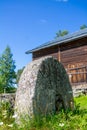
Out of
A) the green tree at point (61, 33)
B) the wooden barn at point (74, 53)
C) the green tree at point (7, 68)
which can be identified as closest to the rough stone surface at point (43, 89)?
the wooden barn at point (74, 53)

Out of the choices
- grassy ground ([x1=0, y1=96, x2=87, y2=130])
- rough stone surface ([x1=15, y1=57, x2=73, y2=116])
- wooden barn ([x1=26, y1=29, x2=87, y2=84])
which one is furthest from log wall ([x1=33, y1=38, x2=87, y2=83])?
grassy ground ([x1=0, y1=96, x2=87, y2=130])

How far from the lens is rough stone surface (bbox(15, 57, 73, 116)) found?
5809 millimetres

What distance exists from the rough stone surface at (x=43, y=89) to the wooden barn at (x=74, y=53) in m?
15.8

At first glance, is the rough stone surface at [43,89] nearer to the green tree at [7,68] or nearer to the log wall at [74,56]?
the log wall at [74,56]

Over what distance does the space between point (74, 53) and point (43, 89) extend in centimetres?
1871

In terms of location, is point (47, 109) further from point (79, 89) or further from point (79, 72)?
point (79, 72)

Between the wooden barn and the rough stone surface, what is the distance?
15764 millimetres

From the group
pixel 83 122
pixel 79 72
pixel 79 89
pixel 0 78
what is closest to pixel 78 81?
pixel 79 72

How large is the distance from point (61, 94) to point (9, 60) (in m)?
51.4

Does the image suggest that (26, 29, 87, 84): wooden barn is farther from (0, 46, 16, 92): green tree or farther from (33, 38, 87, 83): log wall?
(0, 46, 16, 92): green tree

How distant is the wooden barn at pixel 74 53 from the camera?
2308 cm

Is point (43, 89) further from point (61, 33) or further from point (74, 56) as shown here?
point (61, 33)

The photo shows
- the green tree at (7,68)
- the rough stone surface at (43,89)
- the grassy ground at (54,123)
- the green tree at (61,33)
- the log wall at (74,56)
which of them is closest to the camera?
the grassy ground at (54,123)

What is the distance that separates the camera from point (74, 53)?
24.6m
